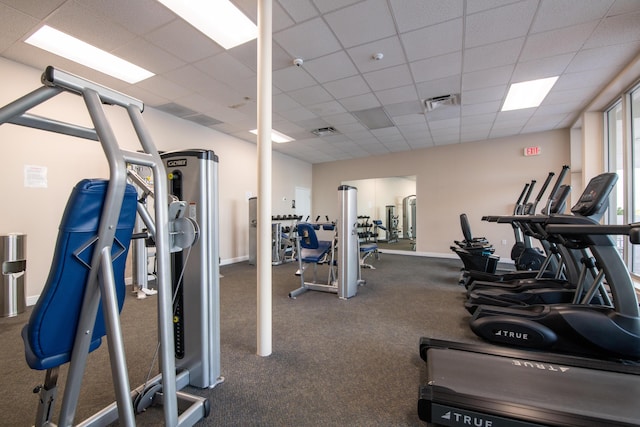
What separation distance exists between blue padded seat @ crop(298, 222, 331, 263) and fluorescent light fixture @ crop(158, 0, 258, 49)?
2309mm

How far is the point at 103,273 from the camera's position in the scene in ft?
2.88

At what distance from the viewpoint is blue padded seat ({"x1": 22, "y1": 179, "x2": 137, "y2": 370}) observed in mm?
882

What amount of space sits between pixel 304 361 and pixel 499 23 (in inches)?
137

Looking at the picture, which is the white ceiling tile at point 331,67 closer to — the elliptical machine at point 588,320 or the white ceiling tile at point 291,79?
the white ceiling tile at point 291,79

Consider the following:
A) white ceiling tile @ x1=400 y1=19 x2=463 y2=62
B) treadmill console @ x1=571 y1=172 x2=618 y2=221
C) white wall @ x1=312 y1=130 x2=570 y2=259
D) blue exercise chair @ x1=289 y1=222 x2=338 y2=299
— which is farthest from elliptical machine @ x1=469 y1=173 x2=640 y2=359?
white wall @ x1=312 y1=130 x2=570 y2=259

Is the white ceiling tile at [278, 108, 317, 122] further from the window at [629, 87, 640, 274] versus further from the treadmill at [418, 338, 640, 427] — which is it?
the window at [629, 87, 640, 274]

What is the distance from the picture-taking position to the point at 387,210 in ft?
34.9

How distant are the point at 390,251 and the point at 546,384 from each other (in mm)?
6541

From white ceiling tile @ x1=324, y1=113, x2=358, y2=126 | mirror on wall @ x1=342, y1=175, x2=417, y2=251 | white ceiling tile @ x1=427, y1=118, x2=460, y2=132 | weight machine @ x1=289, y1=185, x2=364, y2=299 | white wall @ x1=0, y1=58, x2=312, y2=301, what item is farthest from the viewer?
mirror on wall @ x1=342, y1=175, x2=417, y2=251

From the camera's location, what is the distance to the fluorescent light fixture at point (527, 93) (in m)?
3.84

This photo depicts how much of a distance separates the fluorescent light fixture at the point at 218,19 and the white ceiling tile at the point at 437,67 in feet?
6.46

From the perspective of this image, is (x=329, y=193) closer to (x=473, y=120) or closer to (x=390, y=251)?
(x=390, y=251)

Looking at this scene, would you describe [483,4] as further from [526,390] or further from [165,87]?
[165,87]

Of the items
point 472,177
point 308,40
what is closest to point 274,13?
point 308,40
